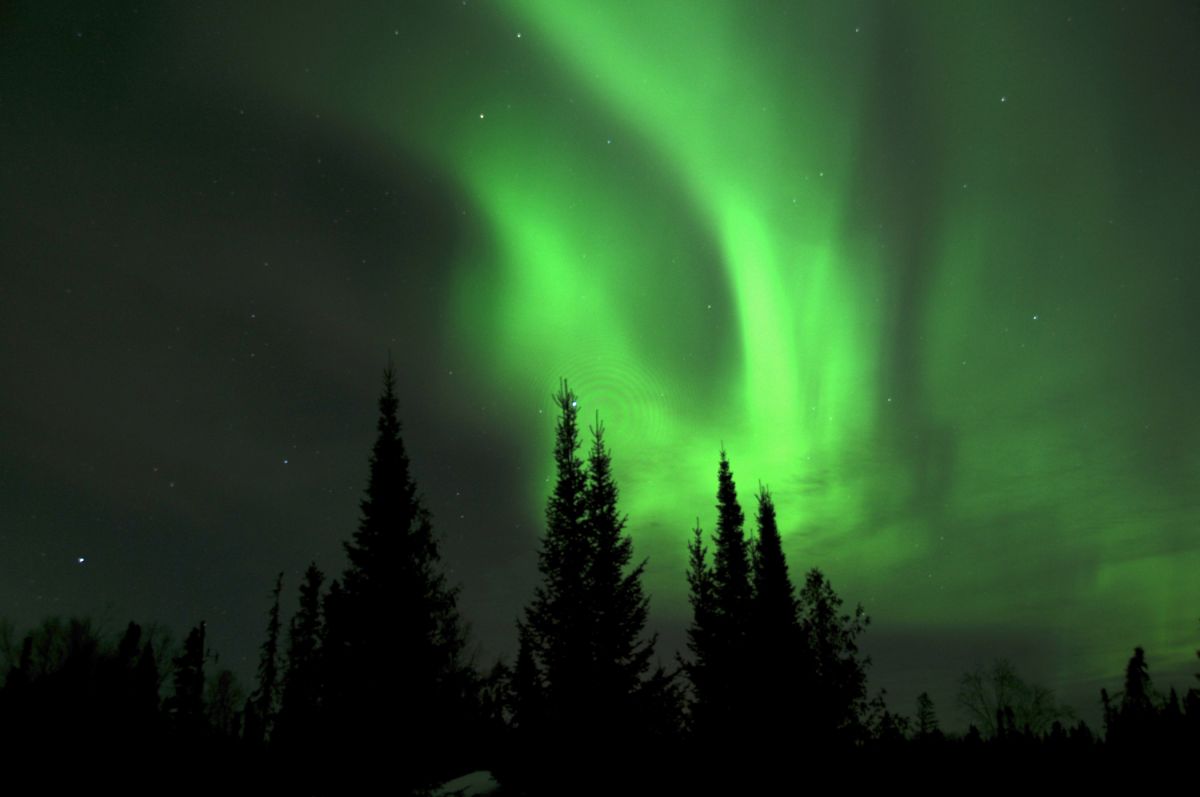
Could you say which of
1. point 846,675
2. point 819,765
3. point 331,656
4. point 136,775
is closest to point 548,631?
point 331,656

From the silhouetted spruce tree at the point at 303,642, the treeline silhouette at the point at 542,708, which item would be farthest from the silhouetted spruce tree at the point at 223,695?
the treeline silhouette at the point at 542,708

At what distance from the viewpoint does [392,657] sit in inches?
858

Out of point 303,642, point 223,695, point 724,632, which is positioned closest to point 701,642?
point 724,632

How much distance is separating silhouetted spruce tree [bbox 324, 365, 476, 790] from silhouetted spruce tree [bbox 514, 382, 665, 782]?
3.05 metres

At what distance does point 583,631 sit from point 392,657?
238 inches

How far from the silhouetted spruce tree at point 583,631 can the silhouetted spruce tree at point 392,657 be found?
10.0 feet

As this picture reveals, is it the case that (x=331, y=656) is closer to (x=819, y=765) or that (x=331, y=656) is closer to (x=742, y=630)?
(x=819, y=765)

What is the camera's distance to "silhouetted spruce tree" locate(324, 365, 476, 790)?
21000mm

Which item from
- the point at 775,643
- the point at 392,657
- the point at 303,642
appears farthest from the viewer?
the point at 303,642

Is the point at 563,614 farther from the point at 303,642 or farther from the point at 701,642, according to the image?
the point at 303,642

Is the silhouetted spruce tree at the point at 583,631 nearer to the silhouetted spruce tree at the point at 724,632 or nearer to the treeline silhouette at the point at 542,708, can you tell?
the treeline silhouette at the point at 542,708

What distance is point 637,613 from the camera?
947 inches

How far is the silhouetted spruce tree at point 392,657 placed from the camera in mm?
21000

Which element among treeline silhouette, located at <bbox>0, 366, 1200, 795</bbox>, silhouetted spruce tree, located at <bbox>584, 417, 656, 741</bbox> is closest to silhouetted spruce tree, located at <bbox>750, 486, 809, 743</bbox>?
treeline silhouette, located at <bbox>0, 366, 1200, 795</bbox>
